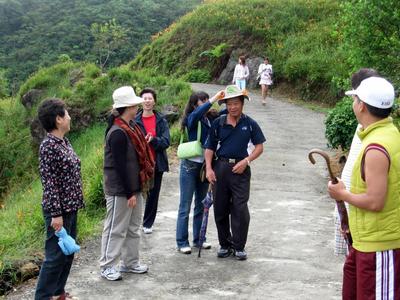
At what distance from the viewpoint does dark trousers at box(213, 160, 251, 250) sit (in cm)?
611

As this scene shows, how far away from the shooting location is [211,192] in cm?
644

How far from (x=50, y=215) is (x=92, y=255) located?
6.39 ft

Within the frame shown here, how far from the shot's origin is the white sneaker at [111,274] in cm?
565

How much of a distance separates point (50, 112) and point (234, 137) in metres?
2.08

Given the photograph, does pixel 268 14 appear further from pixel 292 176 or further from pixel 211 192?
pixel 211 192

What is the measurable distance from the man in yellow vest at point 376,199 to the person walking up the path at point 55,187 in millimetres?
2262

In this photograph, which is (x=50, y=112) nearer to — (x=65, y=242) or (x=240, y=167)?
(x=65, y=242)

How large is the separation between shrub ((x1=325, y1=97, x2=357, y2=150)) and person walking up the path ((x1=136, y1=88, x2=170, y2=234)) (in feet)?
13.6

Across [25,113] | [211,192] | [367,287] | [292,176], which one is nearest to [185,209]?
[211,192]

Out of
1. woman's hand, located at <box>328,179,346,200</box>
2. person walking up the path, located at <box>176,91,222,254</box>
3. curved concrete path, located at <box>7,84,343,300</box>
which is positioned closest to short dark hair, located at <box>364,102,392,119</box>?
woman's hand, located at <box>328,179,346,200</box>

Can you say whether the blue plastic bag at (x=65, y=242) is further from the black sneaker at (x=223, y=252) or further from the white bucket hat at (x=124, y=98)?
the black sneaker at (x=223, y=252)

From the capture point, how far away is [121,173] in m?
5.45

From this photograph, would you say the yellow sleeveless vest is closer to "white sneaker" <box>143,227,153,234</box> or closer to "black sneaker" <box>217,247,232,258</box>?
"black sneaker" <box>217,247,232,258</box>

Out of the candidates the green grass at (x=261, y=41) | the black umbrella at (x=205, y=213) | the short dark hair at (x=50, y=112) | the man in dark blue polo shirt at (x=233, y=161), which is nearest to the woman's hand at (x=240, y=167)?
the man in dark blue polo shirt at (x=233, y=161)
